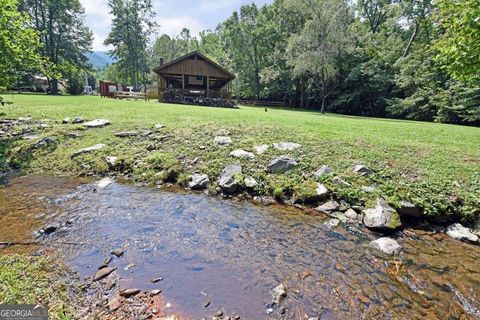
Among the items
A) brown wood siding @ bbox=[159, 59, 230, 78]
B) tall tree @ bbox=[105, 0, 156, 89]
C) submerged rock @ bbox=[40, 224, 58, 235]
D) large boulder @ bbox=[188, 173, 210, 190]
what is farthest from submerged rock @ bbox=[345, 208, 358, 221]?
tall tree @ bbox=[105, 0, 156, 89]

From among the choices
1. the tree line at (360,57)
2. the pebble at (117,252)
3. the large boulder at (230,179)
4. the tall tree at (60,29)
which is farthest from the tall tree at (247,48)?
the pebble at (117,252)

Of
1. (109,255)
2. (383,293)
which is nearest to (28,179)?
(109,255)

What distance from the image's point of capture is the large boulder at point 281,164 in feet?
21.4

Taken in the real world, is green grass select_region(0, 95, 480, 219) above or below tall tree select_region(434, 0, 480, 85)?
below

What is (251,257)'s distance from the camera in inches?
148

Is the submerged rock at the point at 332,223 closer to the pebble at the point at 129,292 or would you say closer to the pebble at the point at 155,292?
the pebble at the point at 155,292

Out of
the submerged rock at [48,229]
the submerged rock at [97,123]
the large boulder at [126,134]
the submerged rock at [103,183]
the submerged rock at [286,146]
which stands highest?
the submerged rock at [97,123]

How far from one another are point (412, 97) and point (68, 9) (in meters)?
47.5

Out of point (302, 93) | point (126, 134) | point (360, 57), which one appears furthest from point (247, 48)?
point (126, 134)

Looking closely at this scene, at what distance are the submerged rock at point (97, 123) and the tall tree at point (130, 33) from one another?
4305 centimetres

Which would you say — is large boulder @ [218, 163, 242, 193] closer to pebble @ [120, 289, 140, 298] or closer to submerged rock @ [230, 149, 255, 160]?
submerged rock @ [230, 149, 255, 160]

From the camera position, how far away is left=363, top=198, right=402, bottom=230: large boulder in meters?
4.65

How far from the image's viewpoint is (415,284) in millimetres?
3346

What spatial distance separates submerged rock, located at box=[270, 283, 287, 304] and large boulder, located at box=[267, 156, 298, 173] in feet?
11.7
